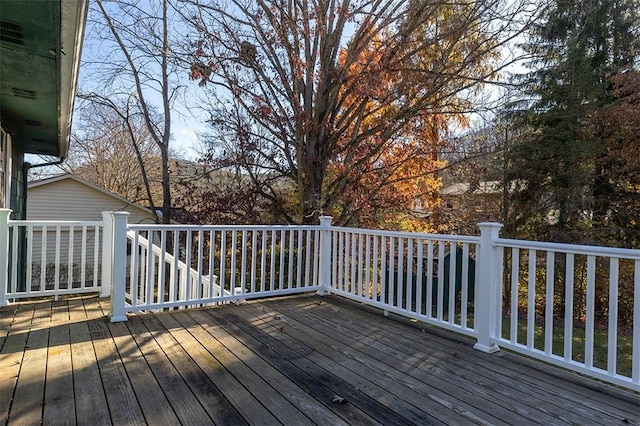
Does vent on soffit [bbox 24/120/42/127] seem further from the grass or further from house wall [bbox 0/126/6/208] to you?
the grass

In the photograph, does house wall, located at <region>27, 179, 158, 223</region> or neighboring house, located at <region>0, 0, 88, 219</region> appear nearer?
neighboring house, located at <region>0, 0, 88, 219</region>

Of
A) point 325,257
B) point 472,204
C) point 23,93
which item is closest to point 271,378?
point 325,257

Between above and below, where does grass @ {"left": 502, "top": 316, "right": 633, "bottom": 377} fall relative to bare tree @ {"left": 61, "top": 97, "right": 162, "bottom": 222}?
below

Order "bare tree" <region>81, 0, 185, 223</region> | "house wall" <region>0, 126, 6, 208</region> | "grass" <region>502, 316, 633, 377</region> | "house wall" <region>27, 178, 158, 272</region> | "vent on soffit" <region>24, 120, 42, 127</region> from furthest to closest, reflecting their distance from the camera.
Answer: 1. "house wall" <region>27, 178, 158, 272</region>
2. "bare tree" <region>81, 0, 185, 223</region>
3. "grass" <region>502, 316, 633, 377</region>
4. "vent on soffit" <region>24, 120, 42, 127</region>
5. "house wall" <region>0, 126, 6, 208</region>

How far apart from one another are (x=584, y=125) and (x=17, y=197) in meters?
11.9

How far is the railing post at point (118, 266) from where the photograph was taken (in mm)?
3379

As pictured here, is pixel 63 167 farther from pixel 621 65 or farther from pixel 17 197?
pixel 621 65

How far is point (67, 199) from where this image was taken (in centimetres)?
1334

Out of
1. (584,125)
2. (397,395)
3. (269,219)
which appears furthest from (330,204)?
(584,125)

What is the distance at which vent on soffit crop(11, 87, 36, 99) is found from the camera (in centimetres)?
372

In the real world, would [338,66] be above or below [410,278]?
above

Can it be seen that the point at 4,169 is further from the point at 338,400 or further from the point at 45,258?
the point at 338,400

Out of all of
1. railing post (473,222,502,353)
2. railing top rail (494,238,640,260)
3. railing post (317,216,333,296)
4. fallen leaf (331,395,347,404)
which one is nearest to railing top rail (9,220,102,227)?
railing post (317,216,333,296)

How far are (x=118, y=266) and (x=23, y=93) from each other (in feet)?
6.82
